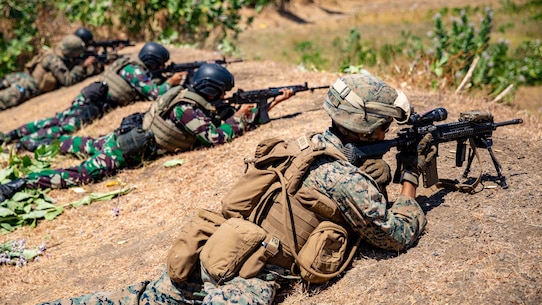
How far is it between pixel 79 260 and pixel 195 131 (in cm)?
194

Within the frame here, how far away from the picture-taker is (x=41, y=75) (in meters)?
10.4

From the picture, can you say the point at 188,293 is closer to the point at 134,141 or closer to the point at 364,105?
the point at 364,105

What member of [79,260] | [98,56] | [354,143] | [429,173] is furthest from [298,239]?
[98,56]

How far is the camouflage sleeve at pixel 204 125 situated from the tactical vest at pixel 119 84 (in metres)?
2.43

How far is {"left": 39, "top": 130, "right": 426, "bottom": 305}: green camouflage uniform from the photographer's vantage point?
9.66 feet

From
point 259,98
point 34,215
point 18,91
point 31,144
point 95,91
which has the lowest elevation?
point 18,91

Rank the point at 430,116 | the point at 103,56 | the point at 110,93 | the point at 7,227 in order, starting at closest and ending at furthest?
the point at 430,116
the point at 7,227
the point at 110,93
the point at 103,56

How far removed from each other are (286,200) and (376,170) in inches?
25.3

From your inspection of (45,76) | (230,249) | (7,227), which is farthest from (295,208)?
(45,76)

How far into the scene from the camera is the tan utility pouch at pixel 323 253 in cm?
304

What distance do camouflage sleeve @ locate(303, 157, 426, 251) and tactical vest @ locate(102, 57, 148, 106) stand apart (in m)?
5.58

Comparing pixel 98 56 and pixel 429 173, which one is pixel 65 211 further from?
pixel 98 56

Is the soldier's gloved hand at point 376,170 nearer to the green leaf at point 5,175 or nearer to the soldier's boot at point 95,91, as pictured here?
the green leaf at point 5,175

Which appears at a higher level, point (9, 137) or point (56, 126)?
point (56, 126)
